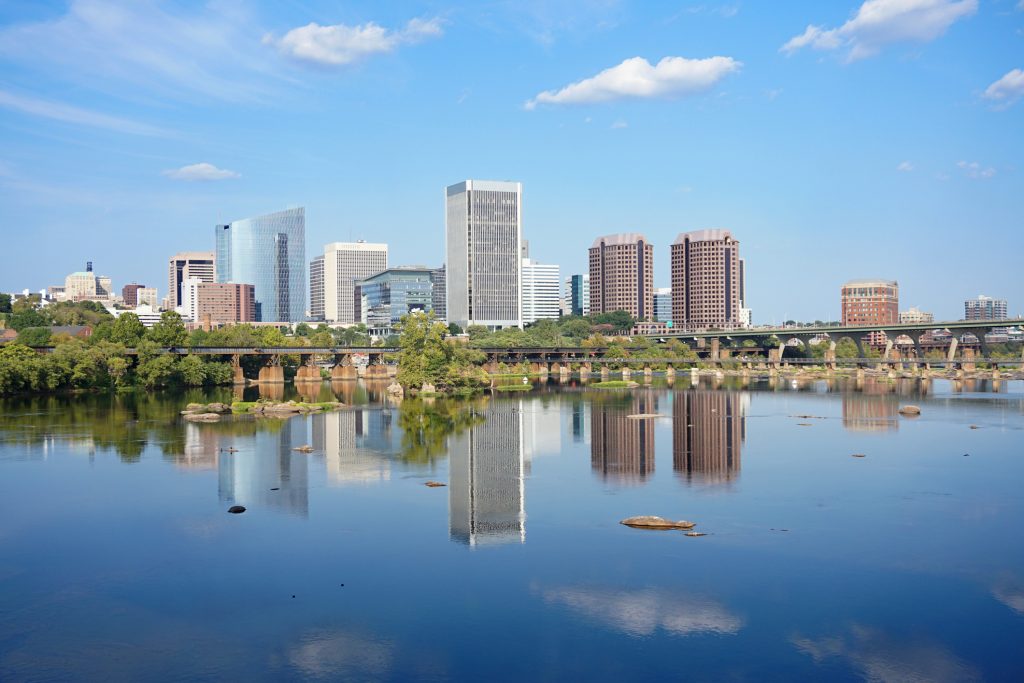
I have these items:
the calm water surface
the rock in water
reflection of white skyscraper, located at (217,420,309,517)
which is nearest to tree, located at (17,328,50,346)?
the calm water surface

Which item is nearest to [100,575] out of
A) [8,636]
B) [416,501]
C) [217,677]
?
[8,636]

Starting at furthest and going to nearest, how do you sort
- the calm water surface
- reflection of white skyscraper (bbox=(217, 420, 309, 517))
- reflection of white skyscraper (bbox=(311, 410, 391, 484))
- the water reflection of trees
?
the water reflection of trees < reflection of white skyscraper (bbox=(311, 410, 391, 484)) < reflection of white skyscraper (bbox=(217, 420, 309, 517)) < the calm water surface

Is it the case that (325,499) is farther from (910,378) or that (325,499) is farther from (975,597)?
(910,378)

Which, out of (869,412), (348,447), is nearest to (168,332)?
(348,447)

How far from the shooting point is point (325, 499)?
44.7 metres

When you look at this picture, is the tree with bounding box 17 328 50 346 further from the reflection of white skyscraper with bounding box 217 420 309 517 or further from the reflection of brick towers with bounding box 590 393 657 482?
the reflection of brick towers with bounding box 590 393 657 482

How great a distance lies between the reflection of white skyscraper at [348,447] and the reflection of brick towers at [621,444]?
13144 mm

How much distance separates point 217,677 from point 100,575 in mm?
10970

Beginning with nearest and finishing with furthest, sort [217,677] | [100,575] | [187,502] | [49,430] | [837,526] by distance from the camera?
[217,677], [100,575], [837,526], [187,502], [49,430]

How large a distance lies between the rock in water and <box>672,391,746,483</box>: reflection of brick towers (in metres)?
11.2

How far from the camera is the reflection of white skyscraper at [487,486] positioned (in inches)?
1526

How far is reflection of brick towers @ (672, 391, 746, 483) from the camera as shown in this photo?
53297mm

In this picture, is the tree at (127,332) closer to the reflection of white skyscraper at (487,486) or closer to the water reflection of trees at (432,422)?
the water reflection of trees at (432,422)

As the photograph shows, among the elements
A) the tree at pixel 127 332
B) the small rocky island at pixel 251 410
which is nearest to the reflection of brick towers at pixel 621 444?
the small rocky island at pixel 251 410
